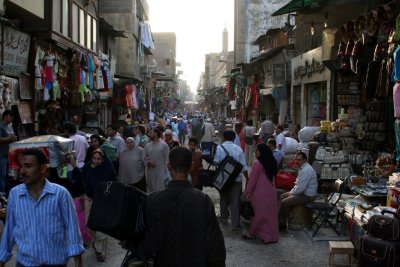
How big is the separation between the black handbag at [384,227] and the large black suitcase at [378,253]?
0.05 m

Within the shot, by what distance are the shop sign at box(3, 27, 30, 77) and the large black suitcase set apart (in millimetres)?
8403

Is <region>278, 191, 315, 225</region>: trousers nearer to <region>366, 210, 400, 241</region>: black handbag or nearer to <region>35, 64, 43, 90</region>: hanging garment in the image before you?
<region>366, 210, 400, 241</region>: black handbag

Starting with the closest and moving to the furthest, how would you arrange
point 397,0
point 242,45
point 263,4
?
point 397,0, point 263,4, point 242,45

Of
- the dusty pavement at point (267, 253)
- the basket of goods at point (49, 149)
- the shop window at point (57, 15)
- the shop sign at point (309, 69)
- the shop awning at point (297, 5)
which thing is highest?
the shop awning at point (297, 5)

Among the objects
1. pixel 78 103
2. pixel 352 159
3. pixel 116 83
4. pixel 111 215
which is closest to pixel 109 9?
pixel 116 83

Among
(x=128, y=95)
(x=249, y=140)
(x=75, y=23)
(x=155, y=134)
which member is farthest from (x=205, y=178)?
(x=128, y=95)

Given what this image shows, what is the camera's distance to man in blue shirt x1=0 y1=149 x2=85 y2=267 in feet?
11.0

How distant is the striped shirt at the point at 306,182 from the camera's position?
8.18 meters

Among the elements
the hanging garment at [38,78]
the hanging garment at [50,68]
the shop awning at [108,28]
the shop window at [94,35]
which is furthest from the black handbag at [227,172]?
the shop awning at [108,28]

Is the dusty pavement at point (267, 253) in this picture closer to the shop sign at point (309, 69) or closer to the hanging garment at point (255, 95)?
the shop sign at point (309, 69)

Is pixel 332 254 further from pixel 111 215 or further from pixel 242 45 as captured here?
pixel 242 45

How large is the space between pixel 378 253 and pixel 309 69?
14.2 m

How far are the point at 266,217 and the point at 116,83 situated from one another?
55.6ft

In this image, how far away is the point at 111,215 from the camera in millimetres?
3559
